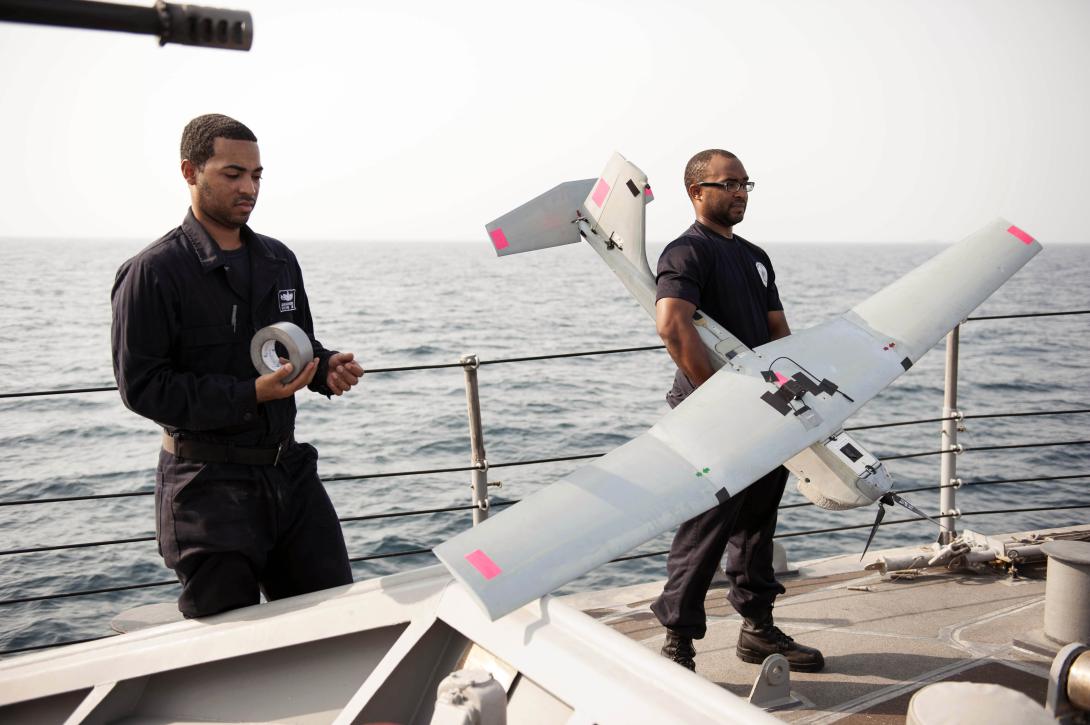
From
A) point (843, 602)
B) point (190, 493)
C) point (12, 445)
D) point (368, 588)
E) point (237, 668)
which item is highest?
point (190, 493)

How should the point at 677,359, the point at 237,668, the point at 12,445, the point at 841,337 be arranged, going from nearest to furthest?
the point at 237,668 → the point at 677,359 → the point at 841,337 → the point at 12,445

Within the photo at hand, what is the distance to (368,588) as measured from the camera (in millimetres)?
2438

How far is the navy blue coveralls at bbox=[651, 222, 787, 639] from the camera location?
3.39 metres

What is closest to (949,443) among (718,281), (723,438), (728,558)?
(728,558)

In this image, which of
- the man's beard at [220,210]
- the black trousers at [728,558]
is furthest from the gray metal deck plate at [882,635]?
the man's beard at [220,210]

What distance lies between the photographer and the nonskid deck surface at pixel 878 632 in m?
3.47

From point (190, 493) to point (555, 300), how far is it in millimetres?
43529

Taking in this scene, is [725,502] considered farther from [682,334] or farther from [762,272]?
[762,272]

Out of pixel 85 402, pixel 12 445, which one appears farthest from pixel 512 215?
pixel 85 402

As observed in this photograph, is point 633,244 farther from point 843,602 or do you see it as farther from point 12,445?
point 12,445

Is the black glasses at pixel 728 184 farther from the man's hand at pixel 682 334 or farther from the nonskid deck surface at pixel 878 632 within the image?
the nonskid deck surface at pixel 878 632

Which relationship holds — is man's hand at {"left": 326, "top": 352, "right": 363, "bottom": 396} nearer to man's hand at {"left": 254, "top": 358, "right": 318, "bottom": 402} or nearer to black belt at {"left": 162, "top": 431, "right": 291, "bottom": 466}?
man's hand at {"left": 254, "top": 358, "right": 318, "bottom": 402}

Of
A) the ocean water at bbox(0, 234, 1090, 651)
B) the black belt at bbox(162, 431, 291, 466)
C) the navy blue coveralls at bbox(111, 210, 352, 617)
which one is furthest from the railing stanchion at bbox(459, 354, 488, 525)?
the ocean water at bbox(0, 234, 1090, 651)

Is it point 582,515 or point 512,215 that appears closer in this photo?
point 582,515
